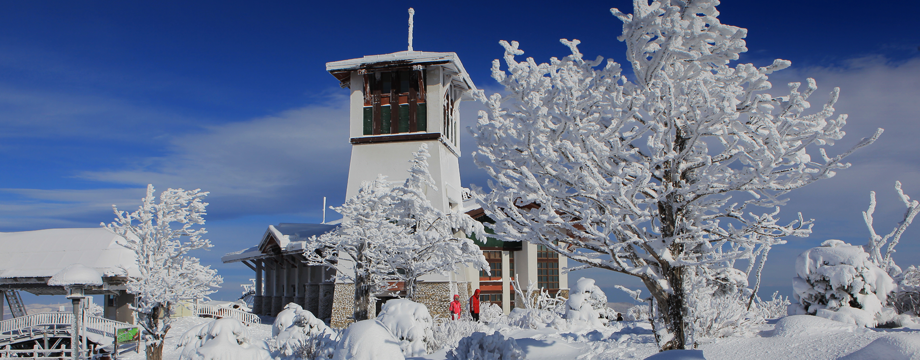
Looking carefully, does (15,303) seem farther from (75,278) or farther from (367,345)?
A: (367,345)

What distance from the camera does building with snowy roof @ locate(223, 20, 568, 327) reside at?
25953 millimetres

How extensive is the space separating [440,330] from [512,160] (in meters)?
8.11

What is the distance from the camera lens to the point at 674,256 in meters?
6.94

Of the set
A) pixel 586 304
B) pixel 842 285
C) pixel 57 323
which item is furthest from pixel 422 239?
pixel 57 323

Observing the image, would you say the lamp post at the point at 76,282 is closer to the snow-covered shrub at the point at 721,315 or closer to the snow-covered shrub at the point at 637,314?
the snow-covered shrub at the point at 721,315

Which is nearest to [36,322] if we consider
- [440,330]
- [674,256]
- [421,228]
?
[421,228]

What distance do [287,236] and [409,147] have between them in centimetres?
807

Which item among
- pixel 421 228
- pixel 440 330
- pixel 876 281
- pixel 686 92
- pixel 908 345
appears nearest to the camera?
pixel 908 345

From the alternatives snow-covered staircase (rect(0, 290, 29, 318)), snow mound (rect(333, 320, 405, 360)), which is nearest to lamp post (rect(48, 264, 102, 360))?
snow mound (rect(333, 320, 405, 360))

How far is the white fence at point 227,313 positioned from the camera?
87.0ft

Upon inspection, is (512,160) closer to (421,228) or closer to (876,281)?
(876,281)

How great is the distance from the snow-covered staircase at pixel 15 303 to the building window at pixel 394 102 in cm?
2229

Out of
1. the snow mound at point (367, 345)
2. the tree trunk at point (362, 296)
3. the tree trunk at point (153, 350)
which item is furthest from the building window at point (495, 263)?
the snow mound at point (367, 345)

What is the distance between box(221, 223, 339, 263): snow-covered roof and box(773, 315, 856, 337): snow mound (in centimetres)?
2217
